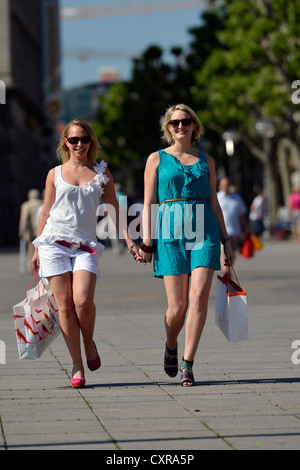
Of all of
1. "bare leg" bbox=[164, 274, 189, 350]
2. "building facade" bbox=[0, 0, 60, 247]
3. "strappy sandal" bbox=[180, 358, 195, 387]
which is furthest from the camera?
"building facade" bbox=[0, 0, 60, 247]

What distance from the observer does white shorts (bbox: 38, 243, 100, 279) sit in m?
7.59

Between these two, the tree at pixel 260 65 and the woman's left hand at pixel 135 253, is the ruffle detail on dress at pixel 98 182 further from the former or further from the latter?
the tree at pixel 260 65

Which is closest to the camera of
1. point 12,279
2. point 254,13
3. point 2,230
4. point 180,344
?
point 180,344

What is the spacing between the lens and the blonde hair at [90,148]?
7.75 m

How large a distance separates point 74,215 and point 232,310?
1224 millimetres

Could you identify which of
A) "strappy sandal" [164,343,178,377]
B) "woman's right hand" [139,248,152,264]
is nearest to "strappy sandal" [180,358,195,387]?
"strappy sandal" [164,343,178,377]

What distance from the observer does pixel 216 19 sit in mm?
50031

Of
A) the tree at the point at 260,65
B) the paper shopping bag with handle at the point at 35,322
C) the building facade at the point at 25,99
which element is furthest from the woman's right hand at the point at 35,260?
the building facade at the point at 25,99

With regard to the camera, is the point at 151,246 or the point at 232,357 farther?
the point at 232,357

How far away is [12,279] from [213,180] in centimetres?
1450

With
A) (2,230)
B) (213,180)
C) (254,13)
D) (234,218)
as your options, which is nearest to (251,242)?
(234,218)

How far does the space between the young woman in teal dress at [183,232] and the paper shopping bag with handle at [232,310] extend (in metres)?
0.17

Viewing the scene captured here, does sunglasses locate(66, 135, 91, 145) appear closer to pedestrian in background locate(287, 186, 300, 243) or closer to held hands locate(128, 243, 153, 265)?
held hands locate(128, 243, 153, 265)

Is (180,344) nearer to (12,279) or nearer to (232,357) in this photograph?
(232,357)
